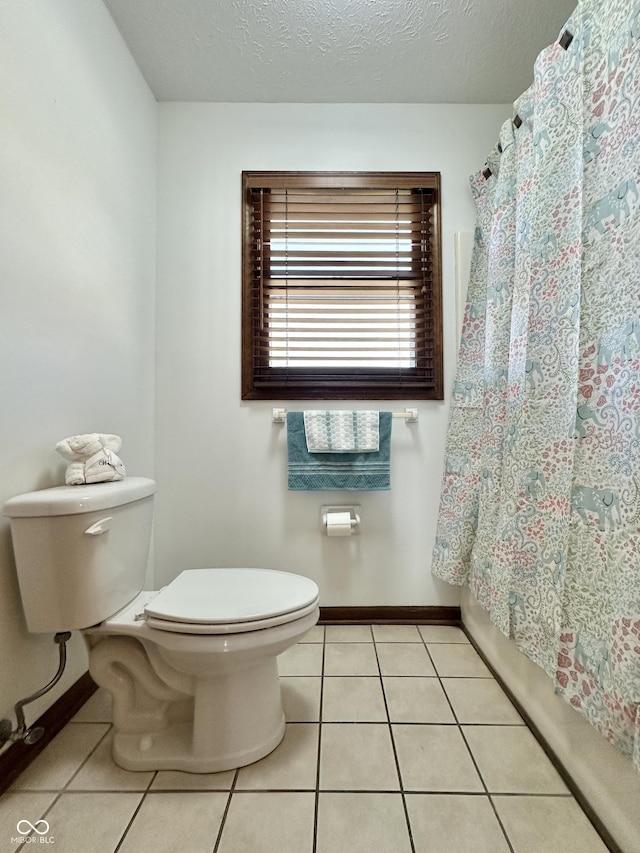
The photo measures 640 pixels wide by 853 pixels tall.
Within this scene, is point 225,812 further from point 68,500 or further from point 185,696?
point 68,500

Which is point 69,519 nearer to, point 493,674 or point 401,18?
point 493,674

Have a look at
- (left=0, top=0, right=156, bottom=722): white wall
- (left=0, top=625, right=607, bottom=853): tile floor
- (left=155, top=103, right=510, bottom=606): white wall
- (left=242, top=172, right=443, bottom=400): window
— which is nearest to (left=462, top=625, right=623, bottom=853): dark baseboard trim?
(left=0, top=625, right=607, bottom=853): tile floor

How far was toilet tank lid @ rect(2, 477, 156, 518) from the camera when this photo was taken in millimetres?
885

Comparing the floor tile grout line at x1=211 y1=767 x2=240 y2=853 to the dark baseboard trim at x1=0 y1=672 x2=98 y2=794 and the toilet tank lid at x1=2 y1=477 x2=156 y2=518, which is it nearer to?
the dark baseboard trim at x1=0 y1=672 x2=98 y2=794

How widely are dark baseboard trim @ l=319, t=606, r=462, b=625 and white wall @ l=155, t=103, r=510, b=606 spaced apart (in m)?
0.03

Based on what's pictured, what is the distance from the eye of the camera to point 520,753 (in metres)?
1.01

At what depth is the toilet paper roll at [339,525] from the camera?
5.10 ft

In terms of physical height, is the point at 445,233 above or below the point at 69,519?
above

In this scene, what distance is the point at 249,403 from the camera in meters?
1.68

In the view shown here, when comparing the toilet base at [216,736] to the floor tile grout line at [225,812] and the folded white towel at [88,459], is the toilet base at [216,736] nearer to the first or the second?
the floor tile grout line at [225,812]

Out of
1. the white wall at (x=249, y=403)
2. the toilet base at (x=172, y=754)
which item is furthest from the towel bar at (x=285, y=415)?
the toilet base at (x=172, y=754)

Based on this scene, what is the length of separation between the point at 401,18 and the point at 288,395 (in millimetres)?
1360

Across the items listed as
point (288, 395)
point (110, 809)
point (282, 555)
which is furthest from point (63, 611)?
point (288, 395)

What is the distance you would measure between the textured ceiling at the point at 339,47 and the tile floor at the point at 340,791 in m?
2.22
